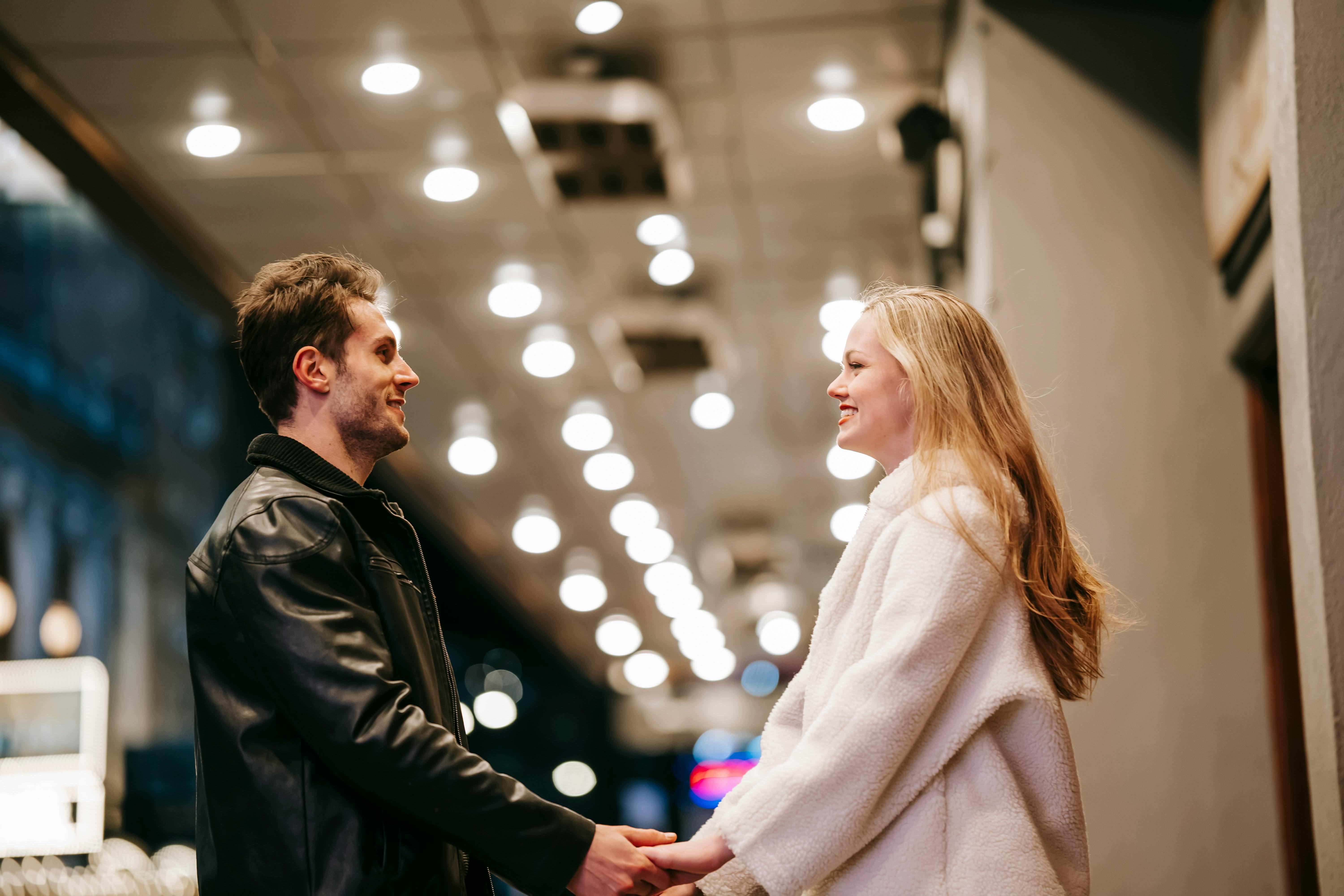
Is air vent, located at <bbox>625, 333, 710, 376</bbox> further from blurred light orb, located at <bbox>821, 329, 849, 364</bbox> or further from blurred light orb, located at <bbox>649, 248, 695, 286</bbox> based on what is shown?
blurred light orb, located at <bbox>821, 329, 849, 364</bbox>

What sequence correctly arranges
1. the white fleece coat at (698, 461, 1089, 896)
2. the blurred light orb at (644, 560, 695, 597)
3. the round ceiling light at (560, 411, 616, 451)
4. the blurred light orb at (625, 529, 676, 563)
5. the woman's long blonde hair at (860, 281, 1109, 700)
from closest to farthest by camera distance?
the white fleece coat at (698, 461, 1089, 896)
the woman's long blonde hair at (860, 281, 1109, 700)
the round ceiling light at (560, 411, 616, 451)
the blurred light orb at (625, 529, 676, 563)
the blurred light orb at (644, 560, 695, 597)

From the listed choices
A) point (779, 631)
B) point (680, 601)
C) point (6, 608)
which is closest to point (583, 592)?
point (680, 601)

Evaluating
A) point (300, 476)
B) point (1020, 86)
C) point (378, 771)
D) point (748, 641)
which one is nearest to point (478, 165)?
point (1020, 86)

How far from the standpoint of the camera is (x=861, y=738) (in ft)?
6.17

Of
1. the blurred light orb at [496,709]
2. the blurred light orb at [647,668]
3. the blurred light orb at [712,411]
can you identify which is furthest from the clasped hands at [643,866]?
the blurred light orb at [496,709]

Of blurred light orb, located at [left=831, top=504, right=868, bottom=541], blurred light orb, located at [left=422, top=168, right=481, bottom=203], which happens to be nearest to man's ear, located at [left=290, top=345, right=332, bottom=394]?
blurred light orb, located at [left=422, top=168, right=481, bottom=203]

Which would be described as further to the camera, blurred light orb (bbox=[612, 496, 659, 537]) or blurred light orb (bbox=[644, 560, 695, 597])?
blurred light orb (bbox=[644, 560, 695, 597])

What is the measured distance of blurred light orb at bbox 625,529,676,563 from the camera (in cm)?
1012

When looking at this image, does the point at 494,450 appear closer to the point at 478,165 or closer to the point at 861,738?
the point at 478,165

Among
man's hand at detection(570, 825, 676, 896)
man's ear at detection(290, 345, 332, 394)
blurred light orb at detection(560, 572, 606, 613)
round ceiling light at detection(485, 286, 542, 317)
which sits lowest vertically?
man's hand at detection(570, 825, 676, 896)

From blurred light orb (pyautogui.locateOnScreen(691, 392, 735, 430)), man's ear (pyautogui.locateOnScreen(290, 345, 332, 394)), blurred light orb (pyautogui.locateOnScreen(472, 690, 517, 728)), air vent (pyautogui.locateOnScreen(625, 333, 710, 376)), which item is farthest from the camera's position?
blurred light orb (pyautogui.locateOnScreen(472, 690, 517, 728))

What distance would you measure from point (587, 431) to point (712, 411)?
0.85m

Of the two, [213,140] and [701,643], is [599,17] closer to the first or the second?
[213,140]

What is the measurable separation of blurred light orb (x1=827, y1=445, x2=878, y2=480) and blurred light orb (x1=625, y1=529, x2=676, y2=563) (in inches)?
72.7
